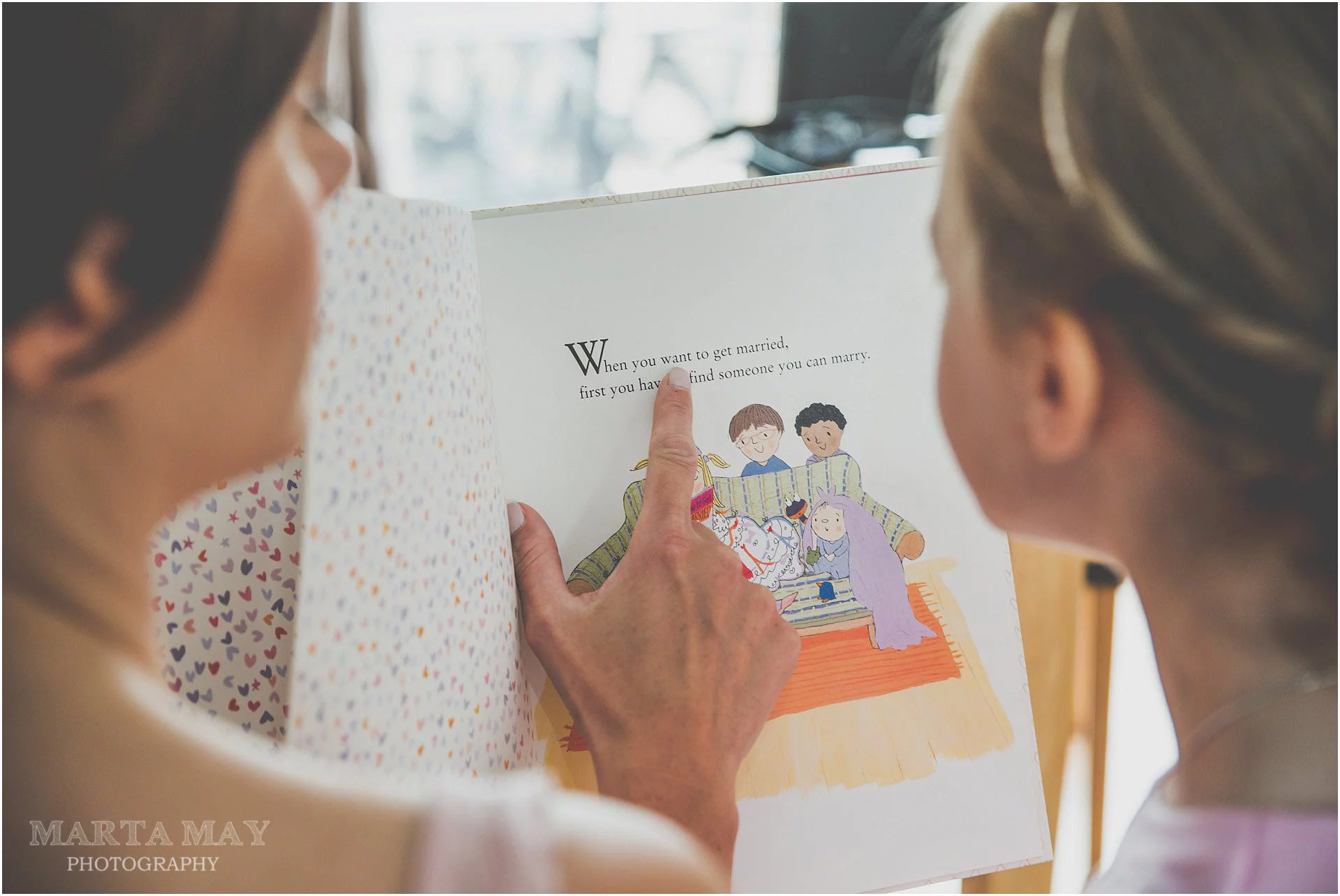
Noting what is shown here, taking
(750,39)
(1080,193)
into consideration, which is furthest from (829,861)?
(750,39)

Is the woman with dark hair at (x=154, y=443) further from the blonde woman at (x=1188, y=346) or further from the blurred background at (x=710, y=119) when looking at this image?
the blonde woman at (x=1188, y=346)

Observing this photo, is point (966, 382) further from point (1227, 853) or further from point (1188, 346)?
point (1227, 853)

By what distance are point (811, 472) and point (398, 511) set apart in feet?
1.03

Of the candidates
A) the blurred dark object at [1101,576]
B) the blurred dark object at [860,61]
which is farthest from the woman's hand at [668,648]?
the blurred dark object at [860,61]

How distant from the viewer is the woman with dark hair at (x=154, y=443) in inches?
13.8

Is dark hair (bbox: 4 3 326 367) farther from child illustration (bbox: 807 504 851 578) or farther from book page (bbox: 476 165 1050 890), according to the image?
child illustration (bbox: 807 504 851 578)

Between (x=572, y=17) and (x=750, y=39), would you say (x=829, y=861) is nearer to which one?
(x=750, y=39)

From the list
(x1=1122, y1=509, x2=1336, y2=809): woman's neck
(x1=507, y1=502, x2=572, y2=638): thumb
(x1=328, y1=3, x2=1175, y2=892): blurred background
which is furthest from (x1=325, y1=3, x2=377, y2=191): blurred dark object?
(x1=1122, y1=509, x2=1336, y2=809): woman's neck

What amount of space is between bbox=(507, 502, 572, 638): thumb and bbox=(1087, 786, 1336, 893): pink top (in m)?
0.37

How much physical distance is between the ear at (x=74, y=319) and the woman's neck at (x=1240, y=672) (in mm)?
500

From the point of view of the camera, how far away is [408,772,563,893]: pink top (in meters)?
0.38

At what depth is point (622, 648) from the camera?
0.64 meters

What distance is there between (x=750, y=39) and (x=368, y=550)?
66.1 inches

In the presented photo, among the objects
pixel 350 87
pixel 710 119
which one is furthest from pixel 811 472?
pixel 710 119
